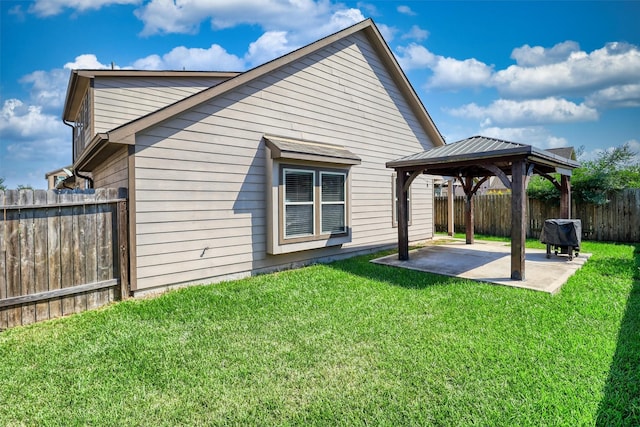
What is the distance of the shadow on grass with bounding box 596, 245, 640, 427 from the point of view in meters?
2.28

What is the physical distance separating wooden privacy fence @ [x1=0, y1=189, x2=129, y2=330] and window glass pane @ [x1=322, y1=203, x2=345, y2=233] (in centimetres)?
416

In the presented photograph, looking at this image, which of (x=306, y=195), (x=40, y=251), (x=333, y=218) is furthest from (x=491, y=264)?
(x=40, y=251)

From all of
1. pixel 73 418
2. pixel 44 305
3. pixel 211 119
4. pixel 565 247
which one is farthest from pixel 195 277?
pixel 565 247

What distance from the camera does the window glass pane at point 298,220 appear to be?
6848 mm

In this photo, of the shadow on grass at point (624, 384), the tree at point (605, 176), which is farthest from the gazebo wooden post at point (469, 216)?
the shadow on grass at point (624, 384)

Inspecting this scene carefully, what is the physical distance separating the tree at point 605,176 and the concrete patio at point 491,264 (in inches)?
156

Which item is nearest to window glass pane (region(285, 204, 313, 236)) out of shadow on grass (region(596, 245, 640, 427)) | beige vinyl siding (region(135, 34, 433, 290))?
beige vinyl siding (region(135, 34, 433, 290))

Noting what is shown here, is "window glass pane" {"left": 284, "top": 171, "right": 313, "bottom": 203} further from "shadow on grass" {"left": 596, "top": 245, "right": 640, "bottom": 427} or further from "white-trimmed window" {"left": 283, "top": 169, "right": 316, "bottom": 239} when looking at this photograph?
"shadow on grass" {"left": 596, "top": 245, "right": 640, "bottom": 427}

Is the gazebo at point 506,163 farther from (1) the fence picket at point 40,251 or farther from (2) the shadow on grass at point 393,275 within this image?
(1) the fence picket at point 40,251

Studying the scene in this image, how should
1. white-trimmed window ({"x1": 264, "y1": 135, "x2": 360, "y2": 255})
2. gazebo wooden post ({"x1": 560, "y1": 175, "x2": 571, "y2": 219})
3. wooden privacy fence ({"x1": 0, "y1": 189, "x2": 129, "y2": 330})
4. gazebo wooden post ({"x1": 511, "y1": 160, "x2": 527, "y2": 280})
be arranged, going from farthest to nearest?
gazebo wooden post ({"x1": 560, "y1": 175, "x2": 571, "y2": 219}), white-trimmed window ({"x1": 264, "y1": 135, "x2": 360, "y2": 255}), gazebo wooden post ({"x1": 511, "y1": 160, "x2": 527, "y2": 280}), wooden privacy fence ({"x1": 0, "y1": 189, "x2": 129, "y2": 330})

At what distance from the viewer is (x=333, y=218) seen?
778 centimetres

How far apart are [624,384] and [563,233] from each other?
5.84 meters

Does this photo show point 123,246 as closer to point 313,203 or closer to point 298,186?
point 298,186

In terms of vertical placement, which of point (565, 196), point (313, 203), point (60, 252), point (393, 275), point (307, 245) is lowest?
point (393, 275)
